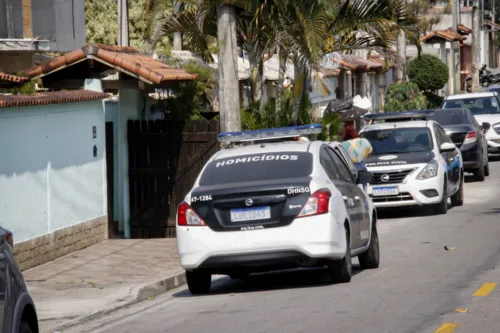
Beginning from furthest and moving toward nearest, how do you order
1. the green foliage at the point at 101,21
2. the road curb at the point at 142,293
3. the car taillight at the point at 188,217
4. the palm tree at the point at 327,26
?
the green foliage at the point at 101,21 → the palm tree at the point at 327,26 → the car taillight at the point at 188,217 → the road curb at the point at 142,293

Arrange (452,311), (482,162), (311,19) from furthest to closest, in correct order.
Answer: (482,162) → (311,19) → (452,311)

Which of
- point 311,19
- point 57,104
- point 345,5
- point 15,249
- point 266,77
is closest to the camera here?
point 15,249

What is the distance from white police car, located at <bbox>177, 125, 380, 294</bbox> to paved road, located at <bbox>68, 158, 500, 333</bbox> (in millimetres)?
382

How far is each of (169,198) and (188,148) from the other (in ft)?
3.11

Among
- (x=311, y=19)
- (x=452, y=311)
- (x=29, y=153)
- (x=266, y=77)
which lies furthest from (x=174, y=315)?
(x=266, y=77)

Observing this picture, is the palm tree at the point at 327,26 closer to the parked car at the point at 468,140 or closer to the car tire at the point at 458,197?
the parked car at the point at 468,140

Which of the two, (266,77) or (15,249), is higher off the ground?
(266,77)

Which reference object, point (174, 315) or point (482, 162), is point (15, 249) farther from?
point (482, 162)

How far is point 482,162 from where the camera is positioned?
28250mm

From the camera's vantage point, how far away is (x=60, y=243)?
17.6m

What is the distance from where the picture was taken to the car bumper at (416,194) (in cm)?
2136

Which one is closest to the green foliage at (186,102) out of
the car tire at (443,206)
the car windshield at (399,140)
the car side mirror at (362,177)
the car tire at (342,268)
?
the car windshield at (399,140)

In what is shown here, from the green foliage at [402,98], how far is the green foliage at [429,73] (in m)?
12.7

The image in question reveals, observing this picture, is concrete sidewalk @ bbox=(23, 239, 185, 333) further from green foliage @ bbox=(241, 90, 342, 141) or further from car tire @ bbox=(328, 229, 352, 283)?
green foliage @ bbox=(241, 90, 342, 141)
